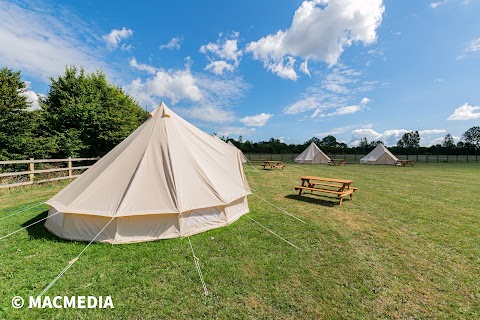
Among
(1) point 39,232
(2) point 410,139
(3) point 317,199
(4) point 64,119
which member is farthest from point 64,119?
(2) point 410,139

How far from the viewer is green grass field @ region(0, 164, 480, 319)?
8.52 ft

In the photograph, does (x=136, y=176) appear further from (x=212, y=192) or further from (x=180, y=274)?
(x=180, y=274)

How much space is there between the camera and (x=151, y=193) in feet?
13.9

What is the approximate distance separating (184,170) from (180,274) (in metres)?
2.11

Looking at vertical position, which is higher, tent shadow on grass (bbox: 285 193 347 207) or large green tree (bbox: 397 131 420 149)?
large green tree (bbox: 397 131 420 149)

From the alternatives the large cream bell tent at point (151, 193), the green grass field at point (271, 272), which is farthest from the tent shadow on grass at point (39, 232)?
the large cream bell tent at point (151, 193)

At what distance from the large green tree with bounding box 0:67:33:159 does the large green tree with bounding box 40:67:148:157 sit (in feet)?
5.16

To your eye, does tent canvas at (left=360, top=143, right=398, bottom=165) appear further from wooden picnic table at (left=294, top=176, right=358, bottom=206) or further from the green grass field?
the green grass field

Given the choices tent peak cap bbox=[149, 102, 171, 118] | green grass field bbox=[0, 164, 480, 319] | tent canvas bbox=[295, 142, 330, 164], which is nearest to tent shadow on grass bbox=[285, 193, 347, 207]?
green grass field bbox=[0, 164, 480, 319]

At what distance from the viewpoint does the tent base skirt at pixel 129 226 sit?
4.07 meters

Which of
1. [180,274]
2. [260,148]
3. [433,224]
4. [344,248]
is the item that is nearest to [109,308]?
[180,274]

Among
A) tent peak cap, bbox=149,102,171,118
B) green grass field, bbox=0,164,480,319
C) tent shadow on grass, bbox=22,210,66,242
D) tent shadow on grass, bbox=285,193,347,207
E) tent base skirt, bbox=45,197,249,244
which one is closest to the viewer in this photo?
green grass field, bbox=0,164,480,319

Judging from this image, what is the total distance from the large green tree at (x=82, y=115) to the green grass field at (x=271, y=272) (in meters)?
8.54

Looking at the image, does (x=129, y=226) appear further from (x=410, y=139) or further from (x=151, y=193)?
(x=410, y=139)
